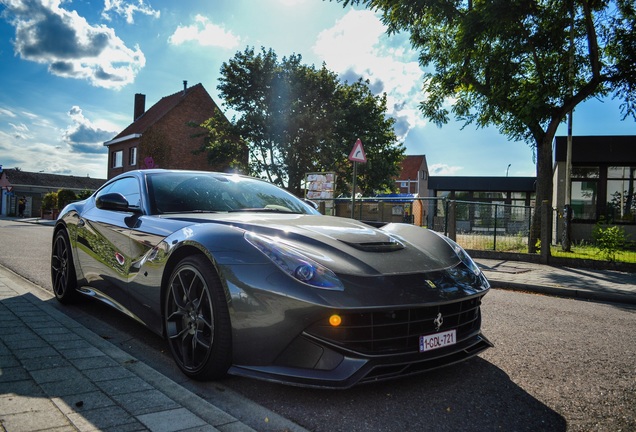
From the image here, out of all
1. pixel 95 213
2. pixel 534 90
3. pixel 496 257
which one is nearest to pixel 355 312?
pixel 95 213

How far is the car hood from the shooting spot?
2.56 meters

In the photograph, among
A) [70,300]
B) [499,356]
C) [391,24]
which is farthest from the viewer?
[391,24]

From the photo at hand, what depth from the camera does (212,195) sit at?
375cm

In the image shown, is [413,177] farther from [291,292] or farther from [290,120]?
[291,292]

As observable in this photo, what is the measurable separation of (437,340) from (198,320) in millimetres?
1400

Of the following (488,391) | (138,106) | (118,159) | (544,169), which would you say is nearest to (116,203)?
(488,391)

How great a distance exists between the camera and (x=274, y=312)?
2385 millimetres

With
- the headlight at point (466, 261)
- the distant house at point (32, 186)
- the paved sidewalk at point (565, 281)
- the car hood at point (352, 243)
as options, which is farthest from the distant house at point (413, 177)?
the car hood at point (352, 243)

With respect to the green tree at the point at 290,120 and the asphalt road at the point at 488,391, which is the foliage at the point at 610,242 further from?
the green tree at the point at 290,120

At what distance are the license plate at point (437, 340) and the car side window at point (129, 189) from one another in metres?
2.47

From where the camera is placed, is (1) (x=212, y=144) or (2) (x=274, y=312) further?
(1) (x=212, y=144)

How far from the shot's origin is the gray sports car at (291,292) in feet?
7.69

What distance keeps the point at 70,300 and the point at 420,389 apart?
365 centimetres

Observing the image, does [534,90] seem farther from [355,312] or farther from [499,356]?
[355,312]
